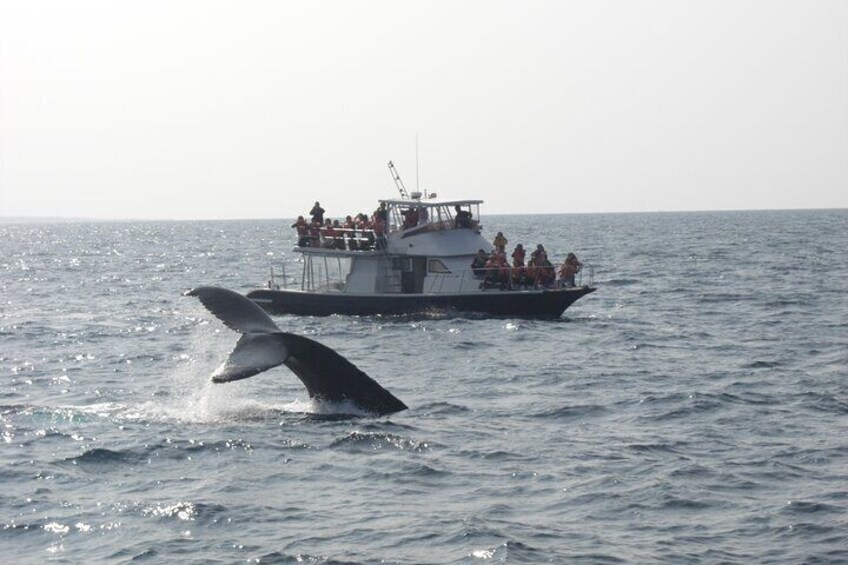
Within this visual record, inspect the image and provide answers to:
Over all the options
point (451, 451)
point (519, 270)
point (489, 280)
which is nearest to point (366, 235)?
point (489, 280)

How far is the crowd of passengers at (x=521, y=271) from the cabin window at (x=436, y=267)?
0.86m

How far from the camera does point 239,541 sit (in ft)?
46.1

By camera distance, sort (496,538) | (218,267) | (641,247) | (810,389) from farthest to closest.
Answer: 1. (641,247)
2. (218,267)
3. (810,389)
4. (496,538)

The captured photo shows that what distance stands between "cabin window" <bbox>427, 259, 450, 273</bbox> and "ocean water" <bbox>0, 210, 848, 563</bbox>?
7.61ft

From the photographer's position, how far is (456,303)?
3697cm

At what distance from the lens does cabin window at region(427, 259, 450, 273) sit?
37688mm

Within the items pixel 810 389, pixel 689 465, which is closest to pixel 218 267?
pixel 810 389

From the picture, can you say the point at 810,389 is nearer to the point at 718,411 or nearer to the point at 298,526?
the point at 718,411

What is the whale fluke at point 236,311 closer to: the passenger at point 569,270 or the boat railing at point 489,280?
the boat railing at point 489,280

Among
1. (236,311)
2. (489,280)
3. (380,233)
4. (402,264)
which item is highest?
(380,233)

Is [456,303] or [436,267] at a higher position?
[436,267]

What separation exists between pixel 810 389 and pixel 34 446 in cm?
1329

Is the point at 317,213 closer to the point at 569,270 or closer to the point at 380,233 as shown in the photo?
the point at 380,233

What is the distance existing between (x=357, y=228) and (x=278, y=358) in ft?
73.8
